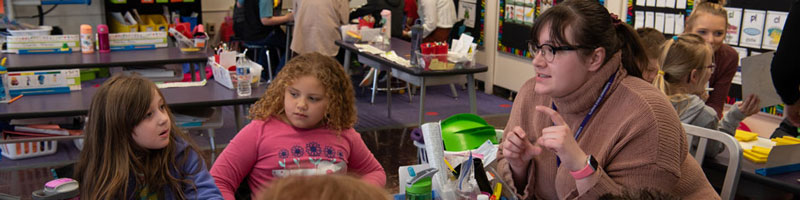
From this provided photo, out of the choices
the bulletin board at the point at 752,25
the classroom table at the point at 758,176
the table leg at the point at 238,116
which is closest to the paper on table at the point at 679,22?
the bulletin board at the point at 752,25

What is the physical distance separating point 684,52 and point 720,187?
1.76 feet

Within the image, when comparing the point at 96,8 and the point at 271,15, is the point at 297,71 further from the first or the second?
the point at 96,8

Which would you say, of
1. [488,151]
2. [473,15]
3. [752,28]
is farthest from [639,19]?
[488,151]

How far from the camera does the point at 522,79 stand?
7051mm

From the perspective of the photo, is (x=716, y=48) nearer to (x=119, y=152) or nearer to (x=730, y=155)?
(x=730, y=155)

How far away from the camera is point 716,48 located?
3754 millimetres

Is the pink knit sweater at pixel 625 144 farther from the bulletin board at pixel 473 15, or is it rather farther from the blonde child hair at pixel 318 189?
the bulletin board at pixel 473 15

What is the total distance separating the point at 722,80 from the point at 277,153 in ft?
8.01

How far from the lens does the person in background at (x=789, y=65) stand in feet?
9.06

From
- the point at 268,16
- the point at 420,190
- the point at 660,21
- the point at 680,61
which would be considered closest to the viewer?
the point at 420,190

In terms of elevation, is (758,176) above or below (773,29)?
below

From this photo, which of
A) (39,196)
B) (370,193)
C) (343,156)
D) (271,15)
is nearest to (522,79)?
(271,15)

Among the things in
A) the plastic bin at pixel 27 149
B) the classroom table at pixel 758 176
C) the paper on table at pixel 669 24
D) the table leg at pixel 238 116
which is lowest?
the plastic bin at pixel 27 149

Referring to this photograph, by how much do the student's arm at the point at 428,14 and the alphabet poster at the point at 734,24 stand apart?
2.71 meters
